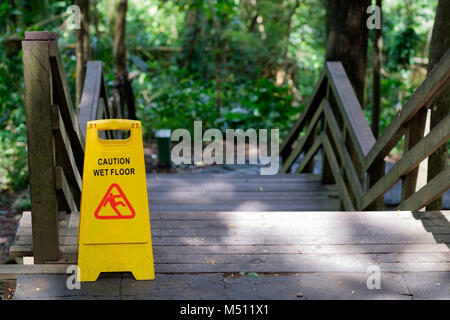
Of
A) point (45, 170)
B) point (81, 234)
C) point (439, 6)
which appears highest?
point (439, 6)

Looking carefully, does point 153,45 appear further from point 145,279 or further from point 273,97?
point 145,279

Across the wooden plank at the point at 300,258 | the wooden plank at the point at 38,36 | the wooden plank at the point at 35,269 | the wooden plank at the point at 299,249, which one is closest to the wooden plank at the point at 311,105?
the wooden plank at the point at 299,249

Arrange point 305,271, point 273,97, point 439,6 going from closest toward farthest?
point 305,271, point 439,6, point 273,97

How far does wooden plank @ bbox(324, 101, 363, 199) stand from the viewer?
178 inches

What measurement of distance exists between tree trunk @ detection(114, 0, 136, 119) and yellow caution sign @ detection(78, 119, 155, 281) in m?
5.43

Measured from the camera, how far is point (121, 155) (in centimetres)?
255

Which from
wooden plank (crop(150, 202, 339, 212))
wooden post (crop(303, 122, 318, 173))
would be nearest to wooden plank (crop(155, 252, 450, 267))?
wooden plank (crop(150, 202, 339, 212))

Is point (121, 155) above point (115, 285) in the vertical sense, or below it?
above

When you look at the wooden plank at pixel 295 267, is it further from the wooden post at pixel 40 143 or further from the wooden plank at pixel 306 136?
the wooden plank at pixel 306 136

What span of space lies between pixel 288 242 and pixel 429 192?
3.17 ft

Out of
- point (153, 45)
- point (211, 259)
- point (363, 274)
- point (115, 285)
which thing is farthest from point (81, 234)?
point (153, 45)

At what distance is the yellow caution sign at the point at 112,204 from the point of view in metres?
2.54

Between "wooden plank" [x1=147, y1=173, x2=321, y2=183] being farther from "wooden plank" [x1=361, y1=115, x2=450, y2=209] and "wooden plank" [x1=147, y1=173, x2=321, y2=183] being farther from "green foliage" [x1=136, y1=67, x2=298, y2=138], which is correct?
"green foliage" [x1=136, y1=67, x2=298, y2=138]

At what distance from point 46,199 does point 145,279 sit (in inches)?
25.5
